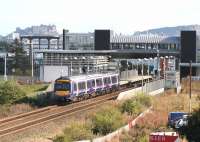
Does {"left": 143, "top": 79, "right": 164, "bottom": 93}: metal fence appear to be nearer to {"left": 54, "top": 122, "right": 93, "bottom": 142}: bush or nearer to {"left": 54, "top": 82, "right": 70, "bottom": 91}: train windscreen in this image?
{"left": 54, "top": 82, "right": 70, "bottom": 91}: train windscreen

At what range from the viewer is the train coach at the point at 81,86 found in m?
50.4

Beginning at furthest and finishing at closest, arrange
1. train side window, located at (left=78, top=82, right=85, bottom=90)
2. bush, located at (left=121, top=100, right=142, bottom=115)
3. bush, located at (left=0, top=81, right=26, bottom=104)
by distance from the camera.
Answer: train side window, located at (left=78, top=82, right=85, bottom=90)
bush, located at (left=0, top=81, right=26, bottom=104)
bush, located at (left=121, top=100, right=142, bottom=115)

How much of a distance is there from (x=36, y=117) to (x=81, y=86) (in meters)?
13.6

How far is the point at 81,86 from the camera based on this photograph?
5319cm

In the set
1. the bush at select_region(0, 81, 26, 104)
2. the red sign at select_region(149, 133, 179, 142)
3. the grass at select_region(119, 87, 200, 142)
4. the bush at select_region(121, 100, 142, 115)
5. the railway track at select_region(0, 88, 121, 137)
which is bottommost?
the grass at select_region(119, 87, 200, 142)

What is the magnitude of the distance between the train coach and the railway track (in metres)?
1.10

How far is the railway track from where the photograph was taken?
3362 cm

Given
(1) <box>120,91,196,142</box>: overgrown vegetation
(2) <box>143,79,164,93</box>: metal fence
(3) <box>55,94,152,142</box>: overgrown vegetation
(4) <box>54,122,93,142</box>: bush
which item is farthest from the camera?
(2) <box>143,79,164,93</box>: metal fence

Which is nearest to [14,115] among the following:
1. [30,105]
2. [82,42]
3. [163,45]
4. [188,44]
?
[30,105]

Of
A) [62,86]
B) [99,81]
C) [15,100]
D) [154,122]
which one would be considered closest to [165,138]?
[154,122]

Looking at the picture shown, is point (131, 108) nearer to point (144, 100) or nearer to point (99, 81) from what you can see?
point (144, 100)

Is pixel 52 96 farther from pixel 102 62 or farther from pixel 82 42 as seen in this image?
pixel 82 42

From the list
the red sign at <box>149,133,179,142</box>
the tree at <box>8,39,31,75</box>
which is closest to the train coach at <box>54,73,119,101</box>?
the red sign at <box>149,133,179,142</box>

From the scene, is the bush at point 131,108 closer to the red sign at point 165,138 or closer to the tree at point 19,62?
the red sign at point 165,138
